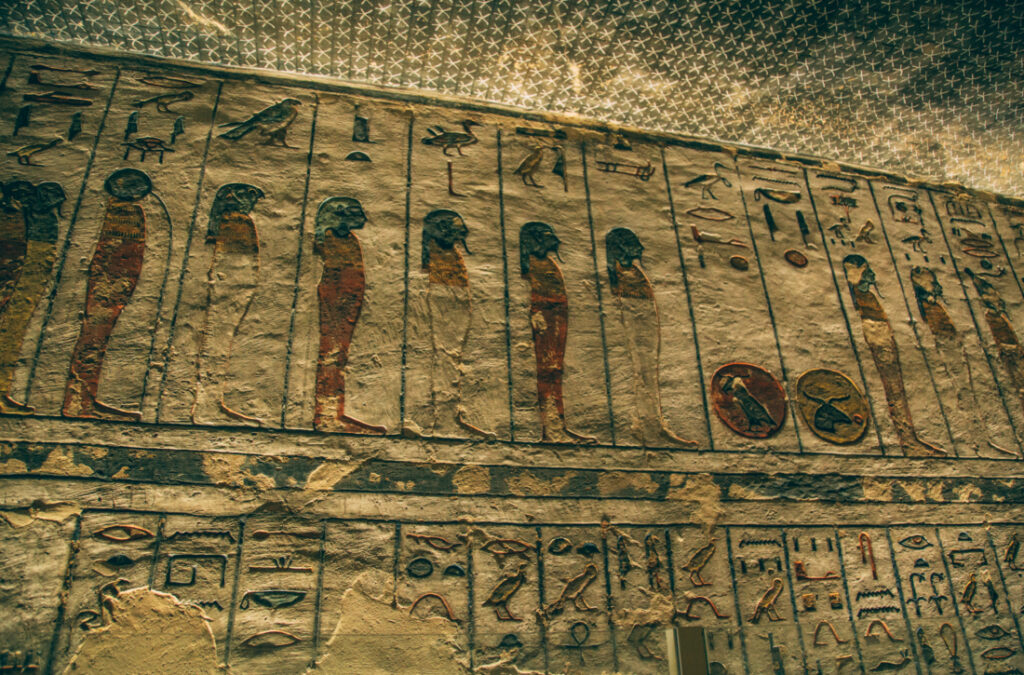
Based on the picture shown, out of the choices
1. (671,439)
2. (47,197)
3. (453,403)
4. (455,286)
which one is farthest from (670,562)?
(47,197)

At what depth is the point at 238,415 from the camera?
255 centimetres

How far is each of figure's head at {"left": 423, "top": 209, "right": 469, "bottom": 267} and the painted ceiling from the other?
33.3 inches

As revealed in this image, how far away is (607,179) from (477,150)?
68cm

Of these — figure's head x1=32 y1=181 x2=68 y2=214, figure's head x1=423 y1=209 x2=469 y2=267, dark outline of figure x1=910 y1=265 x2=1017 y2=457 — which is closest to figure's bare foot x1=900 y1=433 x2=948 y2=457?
dark outline of figure x1=910 y1=265 x2=1017 y2=457

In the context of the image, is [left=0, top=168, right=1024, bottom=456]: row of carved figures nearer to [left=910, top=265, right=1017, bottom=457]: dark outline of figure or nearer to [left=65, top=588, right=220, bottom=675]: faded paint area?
[left=910, top=265, right=1017, bottom=457]: dark outline of figure

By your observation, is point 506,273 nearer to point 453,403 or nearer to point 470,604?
point 453,403

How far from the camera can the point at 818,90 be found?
12.7 feet

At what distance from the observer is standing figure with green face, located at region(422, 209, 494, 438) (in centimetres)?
274

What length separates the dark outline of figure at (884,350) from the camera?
127 inches

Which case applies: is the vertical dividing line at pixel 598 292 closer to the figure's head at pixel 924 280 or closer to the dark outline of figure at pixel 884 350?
the dark outline of figure at pixel 884 350

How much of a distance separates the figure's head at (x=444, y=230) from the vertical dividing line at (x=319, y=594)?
126 centimetres

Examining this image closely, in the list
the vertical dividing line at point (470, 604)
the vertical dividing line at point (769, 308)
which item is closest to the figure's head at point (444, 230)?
the vertical dividing line at point (470, 604)

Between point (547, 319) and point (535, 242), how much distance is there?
406 millimetres

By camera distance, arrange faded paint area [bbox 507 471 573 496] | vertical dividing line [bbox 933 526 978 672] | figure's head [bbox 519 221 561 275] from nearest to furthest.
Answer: faded paint area [bbox 507 471 573 496]
vertical dividing line [bbox 933 526 978 672]
figure's head [bbox 519 221 561 275]
